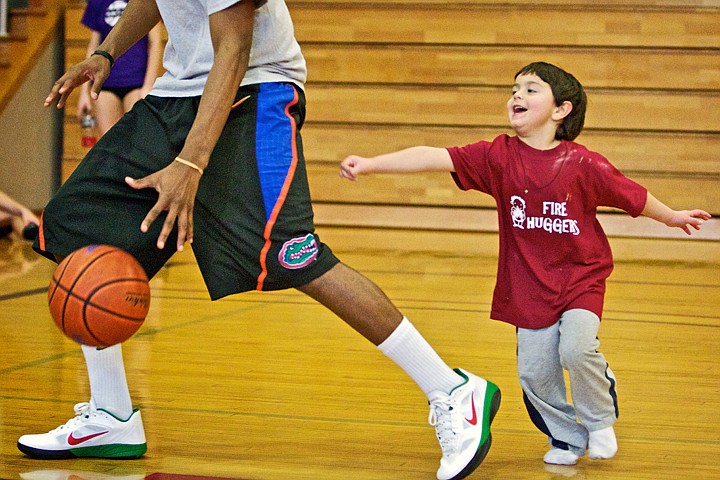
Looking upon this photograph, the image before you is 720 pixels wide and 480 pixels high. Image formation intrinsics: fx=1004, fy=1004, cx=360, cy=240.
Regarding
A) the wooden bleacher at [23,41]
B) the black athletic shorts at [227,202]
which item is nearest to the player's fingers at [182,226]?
the black athletic shorts at [227,202]

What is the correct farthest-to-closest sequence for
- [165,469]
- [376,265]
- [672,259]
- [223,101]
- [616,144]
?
Result: [616,144] < [672,259] < [376,265] < [165,469] < [223,101]

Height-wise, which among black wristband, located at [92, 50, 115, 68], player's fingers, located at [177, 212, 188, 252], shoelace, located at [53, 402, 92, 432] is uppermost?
black wristband, located at [92, 50, 115, 68]

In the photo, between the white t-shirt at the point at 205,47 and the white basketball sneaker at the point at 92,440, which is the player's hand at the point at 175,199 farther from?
the white basketball sneaker at the point at 92,440

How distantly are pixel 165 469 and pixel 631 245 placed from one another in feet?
16.3

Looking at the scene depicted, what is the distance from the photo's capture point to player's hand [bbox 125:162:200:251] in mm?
1778

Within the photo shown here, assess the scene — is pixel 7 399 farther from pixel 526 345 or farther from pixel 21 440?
pixel 526 345

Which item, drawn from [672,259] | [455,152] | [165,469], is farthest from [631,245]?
[165,469]

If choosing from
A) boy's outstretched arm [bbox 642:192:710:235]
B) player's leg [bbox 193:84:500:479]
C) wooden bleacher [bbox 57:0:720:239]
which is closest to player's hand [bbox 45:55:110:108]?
player's leg [bbox 193:84:500:479]

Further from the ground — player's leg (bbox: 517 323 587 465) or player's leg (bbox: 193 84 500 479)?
player's leg (bbox: 193 84 500 479)

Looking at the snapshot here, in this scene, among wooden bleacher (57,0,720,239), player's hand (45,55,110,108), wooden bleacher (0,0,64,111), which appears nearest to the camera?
player's hand (45,55,110,108)

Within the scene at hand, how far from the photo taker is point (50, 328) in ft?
11.5

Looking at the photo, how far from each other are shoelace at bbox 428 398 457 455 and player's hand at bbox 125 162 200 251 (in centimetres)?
59

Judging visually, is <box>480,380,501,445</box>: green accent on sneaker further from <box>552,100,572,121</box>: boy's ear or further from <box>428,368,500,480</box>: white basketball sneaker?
<box>552,100,572,121</box>: boy's ear

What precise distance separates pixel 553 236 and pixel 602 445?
44cm
